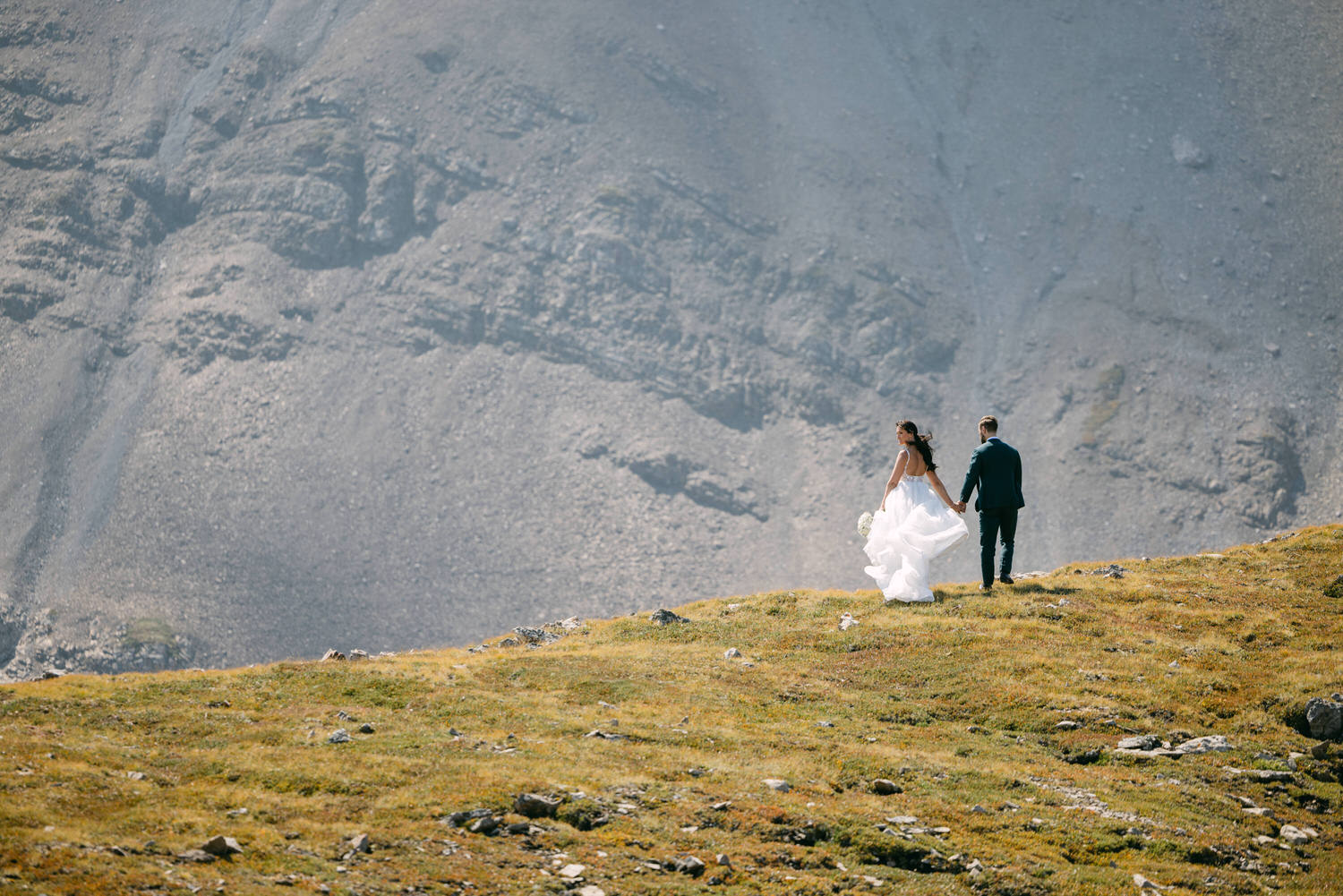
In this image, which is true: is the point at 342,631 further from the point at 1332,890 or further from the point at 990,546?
the point at 1332,890

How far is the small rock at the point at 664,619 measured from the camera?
30.9m

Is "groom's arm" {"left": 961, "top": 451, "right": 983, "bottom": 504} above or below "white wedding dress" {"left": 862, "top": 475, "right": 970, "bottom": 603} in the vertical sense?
above

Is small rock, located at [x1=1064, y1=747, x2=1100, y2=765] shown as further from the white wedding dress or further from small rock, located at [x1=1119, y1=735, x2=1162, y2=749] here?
the white wedding dress

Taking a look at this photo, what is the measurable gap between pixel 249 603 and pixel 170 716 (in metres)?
175

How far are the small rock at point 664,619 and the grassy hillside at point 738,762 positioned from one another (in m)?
1.59

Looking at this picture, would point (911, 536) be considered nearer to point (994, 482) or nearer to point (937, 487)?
point (937, 487)

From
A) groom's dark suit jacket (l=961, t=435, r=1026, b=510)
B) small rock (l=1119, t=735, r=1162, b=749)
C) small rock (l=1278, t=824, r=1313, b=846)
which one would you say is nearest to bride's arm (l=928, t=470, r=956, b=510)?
groom's dark suit jacket (l=961, t=435, r=1026, b=510)

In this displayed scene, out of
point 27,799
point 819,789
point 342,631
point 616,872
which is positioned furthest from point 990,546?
point 342,631

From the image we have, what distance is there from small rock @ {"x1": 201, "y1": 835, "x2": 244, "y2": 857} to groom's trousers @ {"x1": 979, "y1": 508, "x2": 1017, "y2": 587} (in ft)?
63.0

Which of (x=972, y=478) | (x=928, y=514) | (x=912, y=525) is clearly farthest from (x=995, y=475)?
(x=912, y=525)

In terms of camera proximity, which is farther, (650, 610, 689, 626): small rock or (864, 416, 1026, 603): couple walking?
(650, 610, 689, 626): small rock

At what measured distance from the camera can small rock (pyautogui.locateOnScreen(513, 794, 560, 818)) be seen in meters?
16.2

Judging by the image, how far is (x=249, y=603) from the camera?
182875 millimetres

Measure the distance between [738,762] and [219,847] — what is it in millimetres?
8626
